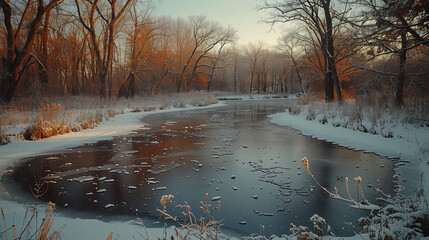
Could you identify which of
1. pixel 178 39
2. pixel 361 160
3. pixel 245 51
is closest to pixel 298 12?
pixel 361 160

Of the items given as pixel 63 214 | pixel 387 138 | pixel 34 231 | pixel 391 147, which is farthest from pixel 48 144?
pixel 387 138

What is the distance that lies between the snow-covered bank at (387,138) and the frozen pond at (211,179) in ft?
1.46

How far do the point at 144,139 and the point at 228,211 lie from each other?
6.30 m

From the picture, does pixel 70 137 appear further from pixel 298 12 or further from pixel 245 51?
pixel 245 51

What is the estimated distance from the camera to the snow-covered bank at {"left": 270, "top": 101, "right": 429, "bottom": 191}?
5461 mm

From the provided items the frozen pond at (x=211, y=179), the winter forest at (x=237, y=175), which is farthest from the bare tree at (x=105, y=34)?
the frozen pond at (x=211, y=179)

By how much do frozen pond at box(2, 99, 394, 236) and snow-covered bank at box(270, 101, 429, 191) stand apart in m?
0.44

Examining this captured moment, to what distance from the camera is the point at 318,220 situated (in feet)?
8.13

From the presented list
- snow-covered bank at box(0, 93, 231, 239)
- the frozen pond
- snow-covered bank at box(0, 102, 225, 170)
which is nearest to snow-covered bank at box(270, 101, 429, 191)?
the frozen pond

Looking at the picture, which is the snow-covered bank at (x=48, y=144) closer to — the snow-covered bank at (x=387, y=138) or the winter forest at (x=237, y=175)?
the winter forest at (x=237, y=175)

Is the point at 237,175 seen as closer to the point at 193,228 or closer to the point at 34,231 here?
the point at 193,228

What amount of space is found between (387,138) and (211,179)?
6564 mm

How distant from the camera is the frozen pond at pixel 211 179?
140 inches

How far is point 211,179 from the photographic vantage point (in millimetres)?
4961
